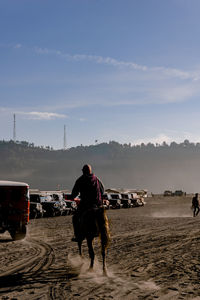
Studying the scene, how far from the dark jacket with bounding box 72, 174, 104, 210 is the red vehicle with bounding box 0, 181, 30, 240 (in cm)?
576

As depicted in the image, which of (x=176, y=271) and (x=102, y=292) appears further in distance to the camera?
(x=176, y=271)

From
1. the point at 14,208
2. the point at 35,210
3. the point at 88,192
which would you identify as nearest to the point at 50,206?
the point at 35,210

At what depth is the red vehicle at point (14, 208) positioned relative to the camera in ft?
46.0

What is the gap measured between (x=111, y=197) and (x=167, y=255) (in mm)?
35538

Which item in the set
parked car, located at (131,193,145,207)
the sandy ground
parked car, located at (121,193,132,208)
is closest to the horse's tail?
the sandy ground

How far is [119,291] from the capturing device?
6.82 meters

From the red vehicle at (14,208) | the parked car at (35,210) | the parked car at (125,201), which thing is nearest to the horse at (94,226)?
the red vehicle at (14,208)

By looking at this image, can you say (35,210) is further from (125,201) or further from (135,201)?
(135,201)

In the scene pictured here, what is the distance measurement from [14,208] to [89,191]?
20.2ft

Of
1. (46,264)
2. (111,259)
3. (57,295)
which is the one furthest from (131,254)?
(57,295)

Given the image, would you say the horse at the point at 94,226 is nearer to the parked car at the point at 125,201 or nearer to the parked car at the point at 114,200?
the parked car at the point at 114,200

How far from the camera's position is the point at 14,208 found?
14.3 metres

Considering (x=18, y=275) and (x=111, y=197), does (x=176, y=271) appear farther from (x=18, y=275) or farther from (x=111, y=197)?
(x=111, y=197)

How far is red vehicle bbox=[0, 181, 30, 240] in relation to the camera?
14016 mm
